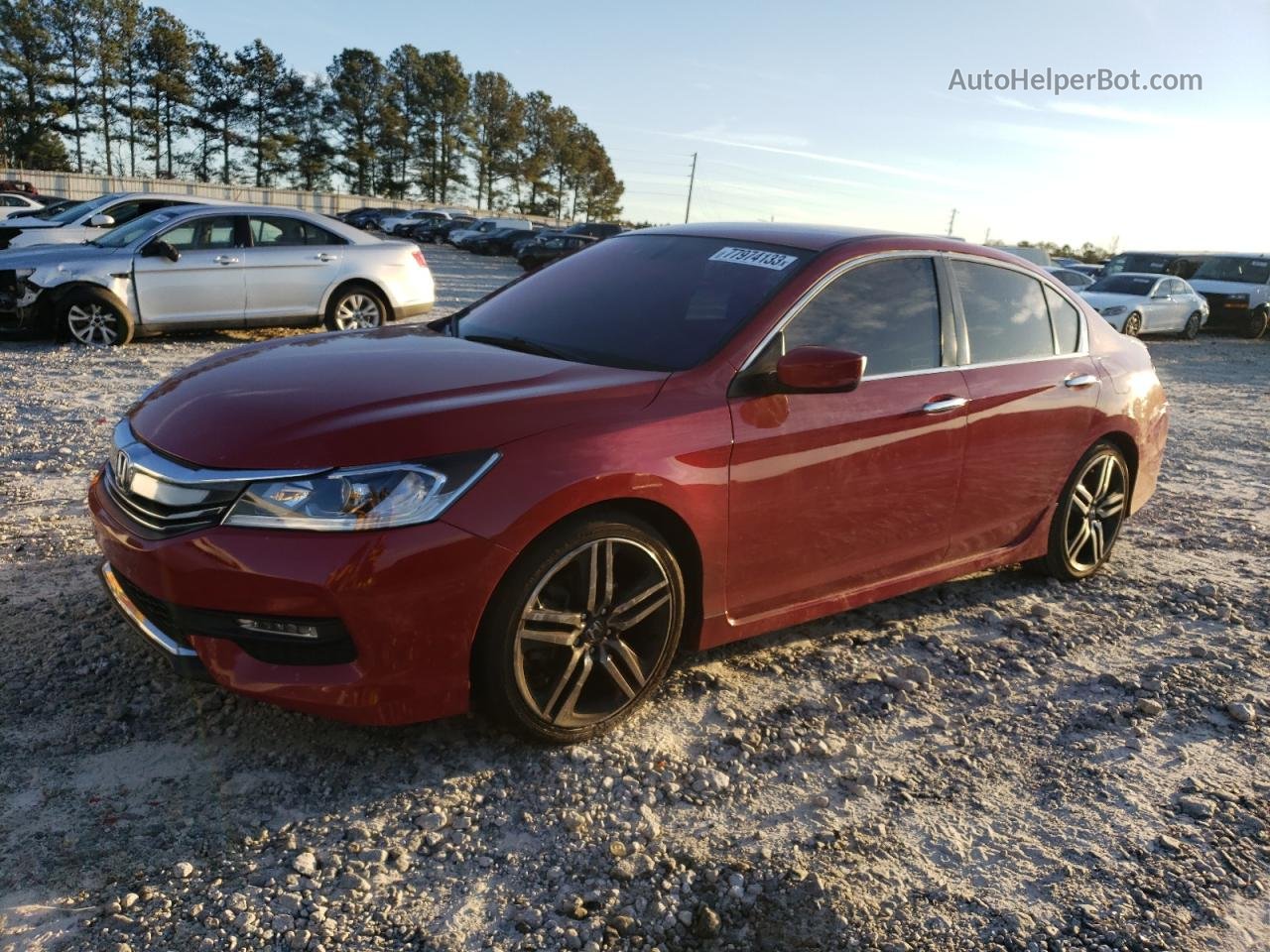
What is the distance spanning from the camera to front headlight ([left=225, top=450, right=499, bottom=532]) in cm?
278

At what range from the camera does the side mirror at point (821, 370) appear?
11.1 ft

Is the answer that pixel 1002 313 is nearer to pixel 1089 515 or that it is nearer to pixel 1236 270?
pixel 1089 515

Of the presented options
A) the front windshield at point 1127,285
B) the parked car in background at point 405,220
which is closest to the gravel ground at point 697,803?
the front windshield at point 1127,285

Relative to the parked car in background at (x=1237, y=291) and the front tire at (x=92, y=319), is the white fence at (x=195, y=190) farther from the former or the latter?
the parked car in background at (x=1237, y=291)

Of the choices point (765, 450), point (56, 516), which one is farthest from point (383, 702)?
point (56, 516)

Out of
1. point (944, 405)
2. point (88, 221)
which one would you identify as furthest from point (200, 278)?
point (944, 405)

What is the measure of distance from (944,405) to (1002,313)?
31.0 inches

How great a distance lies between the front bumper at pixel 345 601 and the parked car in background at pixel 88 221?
11.2 m

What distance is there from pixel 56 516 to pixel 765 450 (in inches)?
146

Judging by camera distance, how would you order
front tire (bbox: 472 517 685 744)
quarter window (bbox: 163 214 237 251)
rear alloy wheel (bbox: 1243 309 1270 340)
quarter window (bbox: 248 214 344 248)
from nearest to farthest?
front tire (bbox: 472 517 685 744) < quarter window (bbox: 163 214 237 251) < quarter window (bbox: 248 214 344 248) < rear alloy wheel (bbox: 1243 309 1270 340)

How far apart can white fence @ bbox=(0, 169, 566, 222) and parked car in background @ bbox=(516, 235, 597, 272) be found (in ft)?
38.2

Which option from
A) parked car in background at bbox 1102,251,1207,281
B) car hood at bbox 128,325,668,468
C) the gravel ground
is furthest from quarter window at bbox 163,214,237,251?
parked car in background at bbox 1102,251,1207,281

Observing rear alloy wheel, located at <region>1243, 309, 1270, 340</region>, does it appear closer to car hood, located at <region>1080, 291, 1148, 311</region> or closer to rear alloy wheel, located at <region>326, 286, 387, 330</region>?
car hood, located at <region>1080, 291, 1148, 311</region>

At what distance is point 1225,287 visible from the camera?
24.8 m
